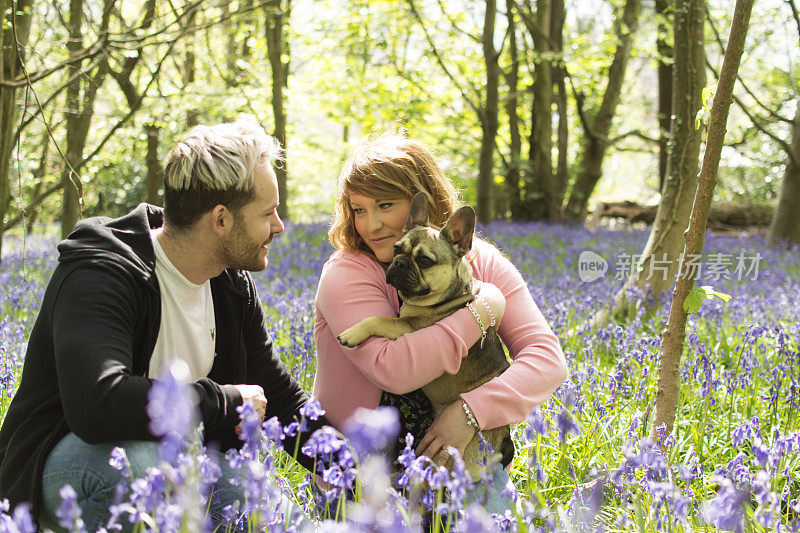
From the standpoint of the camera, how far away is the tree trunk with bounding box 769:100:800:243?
12.8 meters

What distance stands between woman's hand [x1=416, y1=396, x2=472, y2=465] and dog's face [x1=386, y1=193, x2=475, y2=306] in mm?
540

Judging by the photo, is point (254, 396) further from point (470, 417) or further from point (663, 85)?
point (663, 85)

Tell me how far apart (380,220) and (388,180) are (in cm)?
21

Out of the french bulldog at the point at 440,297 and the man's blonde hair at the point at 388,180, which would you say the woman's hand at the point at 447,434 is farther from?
the man's blonde hair at the point at 388,180

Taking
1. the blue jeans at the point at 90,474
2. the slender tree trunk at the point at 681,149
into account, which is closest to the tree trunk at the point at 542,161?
the slender tree trunk at the point at 681,149

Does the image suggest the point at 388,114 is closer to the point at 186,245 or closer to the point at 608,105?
the point at 608,105

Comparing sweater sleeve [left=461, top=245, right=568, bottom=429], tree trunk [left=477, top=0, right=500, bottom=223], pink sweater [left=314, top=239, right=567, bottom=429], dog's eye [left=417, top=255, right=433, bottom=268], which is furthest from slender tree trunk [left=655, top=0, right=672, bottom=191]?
dog's eye [left=417, top=255, right=433, bottom=268]

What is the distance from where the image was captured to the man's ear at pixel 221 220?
2947mm

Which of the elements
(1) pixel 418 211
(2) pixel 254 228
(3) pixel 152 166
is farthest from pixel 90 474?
(3) pixel 152 166

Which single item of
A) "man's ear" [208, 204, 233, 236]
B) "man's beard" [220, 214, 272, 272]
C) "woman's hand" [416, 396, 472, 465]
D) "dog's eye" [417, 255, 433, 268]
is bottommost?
"woman's hand" [416, 396, 472, 465]

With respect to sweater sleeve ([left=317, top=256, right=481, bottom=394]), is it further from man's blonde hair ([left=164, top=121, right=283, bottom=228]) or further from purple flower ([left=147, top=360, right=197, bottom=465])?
purple flower ([left=147, top=360, right=197, bottom=465])

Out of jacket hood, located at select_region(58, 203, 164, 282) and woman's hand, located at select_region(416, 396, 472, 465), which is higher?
jacket hood, located at select_region(58, 203, 164, 282)

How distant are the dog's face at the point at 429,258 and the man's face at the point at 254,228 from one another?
0.58m

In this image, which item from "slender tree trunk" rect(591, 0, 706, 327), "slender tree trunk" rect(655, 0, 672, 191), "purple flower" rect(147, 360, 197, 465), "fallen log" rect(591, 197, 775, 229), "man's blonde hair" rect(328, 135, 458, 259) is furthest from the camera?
"fallen log" rect(591, 197, 775, 229)
